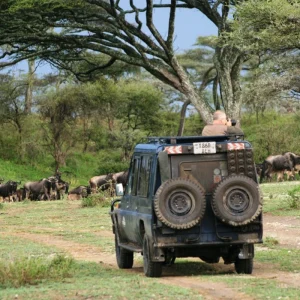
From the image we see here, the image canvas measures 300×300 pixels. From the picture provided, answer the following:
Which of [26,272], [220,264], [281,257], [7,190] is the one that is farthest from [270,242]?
[7,190]

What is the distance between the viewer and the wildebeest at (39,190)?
128 ft

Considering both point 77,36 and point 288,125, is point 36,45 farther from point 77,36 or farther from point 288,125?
point 288,125

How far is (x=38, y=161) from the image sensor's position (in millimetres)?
55156

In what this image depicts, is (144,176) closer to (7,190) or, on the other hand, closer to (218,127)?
(218,127)

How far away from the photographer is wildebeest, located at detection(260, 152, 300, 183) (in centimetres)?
4200

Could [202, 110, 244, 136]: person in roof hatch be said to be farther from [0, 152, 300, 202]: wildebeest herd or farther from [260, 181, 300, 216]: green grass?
[0, 152, 300, 202]: wildebeest herd

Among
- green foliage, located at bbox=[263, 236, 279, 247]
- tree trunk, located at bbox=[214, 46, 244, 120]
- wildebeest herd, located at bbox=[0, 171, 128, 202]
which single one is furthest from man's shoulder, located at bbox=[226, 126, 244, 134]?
wildebeest herd, located at bbox=[0, 171, 128, 202]

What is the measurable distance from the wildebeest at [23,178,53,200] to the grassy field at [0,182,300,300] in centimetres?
1515

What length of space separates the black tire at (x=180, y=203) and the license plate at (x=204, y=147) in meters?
0.51

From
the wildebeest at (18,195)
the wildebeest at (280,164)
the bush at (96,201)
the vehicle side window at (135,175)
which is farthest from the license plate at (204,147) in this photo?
the wildebeest at (280,164)

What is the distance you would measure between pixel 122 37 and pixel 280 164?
1116cm

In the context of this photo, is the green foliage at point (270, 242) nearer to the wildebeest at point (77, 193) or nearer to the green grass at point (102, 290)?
the green grass at point (102, 290)

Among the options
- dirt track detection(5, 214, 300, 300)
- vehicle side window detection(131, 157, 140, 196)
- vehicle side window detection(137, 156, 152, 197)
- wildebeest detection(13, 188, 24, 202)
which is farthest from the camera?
wildebeest detection(13, 188, 24, 202)

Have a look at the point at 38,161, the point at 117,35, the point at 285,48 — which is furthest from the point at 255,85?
the point at 38,161
